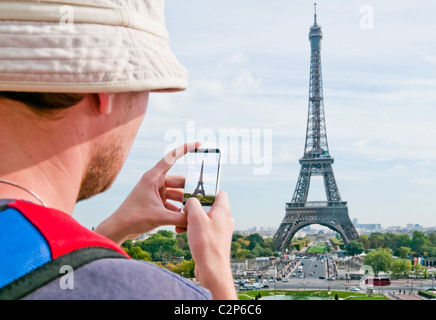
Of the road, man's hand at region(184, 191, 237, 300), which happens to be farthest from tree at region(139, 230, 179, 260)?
man's hand at region(184, 191, 237, 300)

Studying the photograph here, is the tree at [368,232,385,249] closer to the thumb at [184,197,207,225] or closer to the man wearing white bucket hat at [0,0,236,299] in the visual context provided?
the thumb at [184,197,207,225]

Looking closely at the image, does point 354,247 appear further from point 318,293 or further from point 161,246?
point 161,246

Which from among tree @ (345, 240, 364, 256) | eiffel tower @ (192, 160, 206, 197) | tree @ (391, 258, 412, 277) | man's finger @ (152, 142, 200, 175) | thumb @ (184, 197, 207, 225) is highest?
man's finger @ (152, 142, 200, 175)

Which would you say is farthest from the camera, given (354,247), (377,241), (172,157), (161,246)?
(377,241)

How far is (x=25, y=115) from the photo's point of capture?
1149 mm

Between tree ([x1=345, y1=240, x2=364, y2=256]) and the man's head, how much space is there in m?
40.8

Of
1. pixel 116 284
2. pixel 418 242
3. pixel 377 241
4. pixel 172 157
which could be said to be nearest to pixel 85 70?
pixel 116 284

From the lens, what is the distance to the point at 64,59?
107 cm

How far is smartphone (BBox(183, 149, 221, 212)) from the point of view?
190 centimetres

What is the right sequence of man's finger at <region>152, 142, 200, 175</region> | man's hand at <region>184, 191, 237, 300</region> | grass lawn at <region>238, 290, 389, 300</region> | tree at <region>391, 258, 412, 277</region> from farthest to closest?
tree at <region>391, 258, 412, 277</region> < grass lawn at <region>238, 290, 389, 300</region> < man's finger at <region>152, 142, 200, 175</region> < man's hand at <region>184, 191, 237, 300</region>

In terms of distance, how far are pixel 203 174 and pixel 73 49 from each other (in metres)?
0.97

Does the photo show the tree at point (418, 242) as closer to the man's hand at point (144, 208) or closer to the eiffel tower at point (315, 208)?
the eiffel tower at point (315, 208)

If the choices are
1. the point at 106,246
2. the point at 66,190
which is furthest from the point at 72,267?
the point at 66,190
